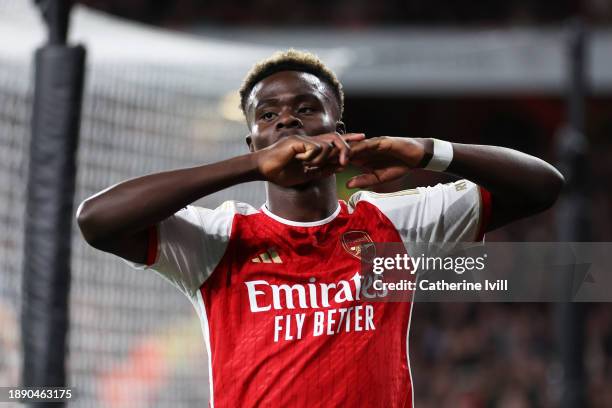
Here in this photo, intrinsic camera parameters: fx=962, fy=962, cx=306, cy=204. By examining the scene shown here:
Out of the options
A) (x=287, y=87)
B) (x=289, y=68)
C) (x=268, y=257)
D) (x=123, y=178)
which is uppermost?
(x=123, y=178)

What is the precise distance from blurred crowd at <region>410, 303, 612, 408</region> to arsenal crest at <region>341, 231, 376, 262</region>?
5.94 m

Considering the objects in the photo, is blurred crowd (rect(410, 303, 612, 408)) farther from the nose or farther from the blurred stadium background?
the nose

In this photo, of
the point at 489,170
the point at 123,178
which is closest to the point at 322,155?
the point at 489,170

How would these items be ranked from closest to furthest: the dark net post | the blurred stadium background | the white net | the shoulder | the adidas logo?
the adidas logo
the shoulder
the dark net post
the white net
the blurred stadium background

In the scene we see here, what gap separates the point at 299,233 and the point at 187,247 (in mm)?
317

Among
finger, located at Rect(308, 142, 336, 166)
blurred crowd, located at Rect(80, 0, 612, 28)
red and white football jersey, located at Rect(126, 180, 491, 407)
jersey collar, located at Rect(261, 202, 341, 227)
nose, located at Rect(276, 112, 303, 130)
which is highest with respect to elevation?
blurred crowd, located at Rect(80, 0, 612, 28)

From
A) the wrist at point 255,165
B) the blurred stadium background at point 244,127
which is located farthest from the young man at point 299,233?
the blurred stadium background at point 244,127

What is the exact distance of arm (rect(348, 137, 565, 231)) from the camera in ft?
8.11

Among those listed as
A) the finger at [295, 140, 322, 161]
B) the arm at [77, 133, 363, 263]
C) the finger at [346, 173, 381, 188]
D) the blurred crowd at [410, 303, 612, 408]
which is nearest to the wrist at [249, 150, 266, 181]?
the arm at [77, 133, 363, 263]

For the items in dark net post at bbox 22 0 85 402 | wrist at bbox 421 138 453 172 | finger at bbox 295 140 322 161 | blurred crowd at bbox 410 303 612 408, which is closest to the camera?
finger at bbox 295 140 322 161

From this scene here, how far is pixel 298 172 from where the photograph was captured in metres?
2.51

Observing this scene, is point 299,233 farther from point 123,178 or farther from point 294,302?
point 123,178

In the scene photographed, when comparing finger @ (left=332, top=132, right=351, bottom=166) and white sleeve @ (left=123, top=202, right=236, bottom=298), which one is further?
white sleeve @ (left=123, top=202, right=236, bottom=298)

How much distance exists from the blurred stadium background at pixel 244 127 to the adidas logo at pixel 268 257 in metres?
1.34
